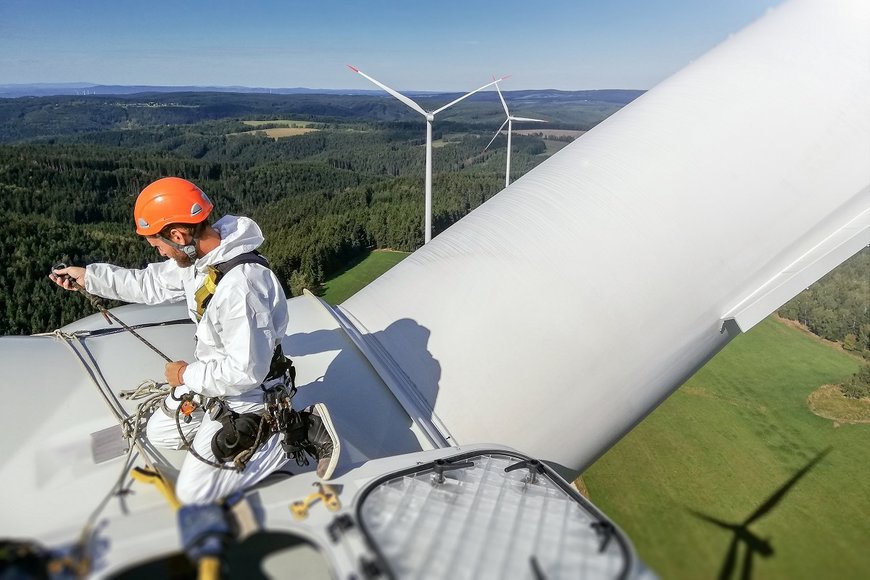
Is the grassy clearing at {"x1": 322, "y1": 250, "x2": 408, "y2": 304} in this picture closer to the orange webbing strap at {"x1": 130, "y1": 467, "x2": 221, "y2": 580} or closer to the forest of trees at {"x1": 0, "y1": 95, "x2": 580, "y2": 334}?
the forest of trees at {"x1": 0, "y1": 95, "x2": 580, "y2": 334}

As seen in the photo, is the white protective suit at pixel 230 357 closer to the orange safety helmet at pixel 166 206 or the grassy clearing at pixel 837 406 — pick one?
the orange safety helmet at pixel 166 206

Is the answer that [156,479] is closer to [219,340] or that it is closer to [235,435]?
[235,435]

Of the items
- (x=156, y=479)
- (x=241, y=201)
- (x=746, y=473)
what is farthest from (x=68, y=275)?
(x=241, y=201)

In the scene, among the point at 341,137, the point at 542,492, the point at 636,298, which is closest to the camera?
the point at 542,492

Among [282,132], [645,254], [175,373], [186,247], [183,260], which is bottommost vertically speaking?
[282,132]

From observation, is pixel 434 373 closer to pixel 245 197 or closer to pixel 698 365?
pixel 698 365

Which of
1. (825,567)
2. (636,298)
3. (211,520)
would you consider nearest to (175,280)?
(211,520)
